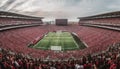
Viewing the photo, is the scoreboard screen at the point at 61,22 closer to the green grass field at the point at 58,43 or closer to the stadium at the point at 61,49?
the stadium at the point at 61,49

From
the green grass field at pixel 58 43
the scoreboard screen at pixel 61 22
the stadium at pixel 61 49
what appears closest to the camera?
the stadium at pixel 61 49

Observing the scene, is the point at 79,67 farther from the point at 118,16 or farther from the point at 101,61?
the point at 118,16

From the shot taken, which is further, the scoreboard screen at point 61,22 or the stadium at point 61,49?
the scoreboard screen at point 61,22

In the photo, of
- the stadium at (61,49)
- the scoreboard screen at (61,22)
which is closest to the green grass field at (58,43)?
the stadium at (61,49)

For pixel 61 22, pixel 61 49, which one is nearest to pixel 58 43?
pixel 61 49

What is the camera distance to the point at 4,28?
3294 cm

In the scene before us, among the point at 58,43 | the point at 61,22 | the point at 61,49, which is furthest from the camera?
the point at 61,22

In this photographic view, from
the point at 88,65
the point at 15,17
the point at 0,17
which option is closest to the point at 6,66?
the point at 88,65

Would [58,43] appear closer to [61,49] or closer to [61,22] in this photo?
[61,49]

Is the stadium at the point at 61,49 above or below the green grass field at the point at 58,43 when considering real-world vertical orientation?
above

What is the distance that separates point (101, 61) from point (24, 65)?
18.4 feet

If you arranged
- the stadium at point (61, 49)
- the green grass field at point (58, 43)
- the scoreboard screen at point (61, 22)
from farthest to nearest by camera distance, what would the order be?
the scoreboard screen at point (61, 22), the green grass field at point (58, 43), the stadium at point (61, 49)

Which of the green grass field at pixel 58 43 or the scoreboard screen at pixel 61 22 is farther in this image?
the scoreboard screen at pixel 61 22

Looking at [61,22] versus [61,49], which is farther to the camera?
[61,22]
